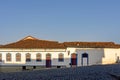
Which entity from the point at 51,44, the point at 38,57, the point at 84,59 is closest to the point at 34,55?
the point at 38,57

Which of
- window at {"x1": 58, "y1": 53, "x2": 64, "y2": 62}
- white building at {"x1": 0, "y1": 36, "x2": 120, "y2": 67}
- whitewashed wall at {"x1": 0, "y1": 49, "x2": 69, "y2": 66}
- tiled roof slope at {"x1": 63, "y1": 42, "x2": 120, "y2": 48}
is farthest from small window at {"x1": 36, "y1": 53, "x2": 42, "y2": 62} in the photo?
tiled roof slope at {"x1": 63, "y1": 42, "x2": 120, "y2": 48}

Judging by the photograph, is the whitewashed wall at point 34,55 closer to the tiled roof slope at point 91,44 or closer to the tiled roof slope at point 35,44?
the tiled roof slope at point 35,44

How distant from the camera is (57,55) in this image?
5459 centimetres

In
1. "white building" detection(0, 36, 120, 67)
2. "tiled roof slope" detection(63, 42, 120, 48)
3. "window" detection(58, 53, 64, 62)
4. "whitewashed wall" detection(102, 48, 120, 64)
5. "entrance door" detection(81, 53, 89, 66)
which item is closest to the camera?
"window" detection(58, 53, 64, 62)

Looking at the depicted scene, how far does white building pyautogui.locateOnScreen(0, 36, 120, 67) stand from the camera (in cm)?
5416

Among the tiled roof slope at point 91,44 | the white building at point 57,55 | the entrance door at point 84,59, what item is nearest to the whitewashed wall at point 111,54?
the white building at point 57,55

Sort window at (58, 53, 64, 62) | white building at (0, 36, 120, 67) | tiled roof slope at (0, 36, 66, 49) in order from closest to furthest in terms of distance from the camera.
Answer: window at (58, 53, 64, 62)
white building at (0, 36, 120, 67)
tiled roof slope at (0, 36, 66, 49)

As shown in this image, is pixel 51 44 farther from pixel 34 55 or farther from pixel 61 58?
pixel 34 55

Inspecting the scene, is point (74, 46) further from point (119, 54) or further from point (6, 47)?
point (6, 47)

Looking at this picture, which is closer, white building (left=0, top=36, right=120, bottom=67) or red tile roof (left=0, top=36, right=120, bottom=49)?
white building (left=0, top=36, right=120, bottom=67)

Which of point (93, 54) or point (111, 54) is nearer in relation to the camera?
point (93, 54)

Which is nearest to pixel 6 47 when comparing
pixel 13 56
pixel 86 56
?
pixel 13 56

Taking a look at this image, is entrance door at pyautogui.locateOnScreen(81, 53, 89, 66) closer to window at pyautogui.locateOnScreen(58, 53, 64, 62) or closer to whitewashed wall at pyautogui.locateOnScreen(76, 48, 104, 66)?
whitewashed wall at pyautogui.locateOnScreen(76, 48, 104, 66)

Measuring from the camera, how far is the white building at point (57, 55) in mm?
54156
